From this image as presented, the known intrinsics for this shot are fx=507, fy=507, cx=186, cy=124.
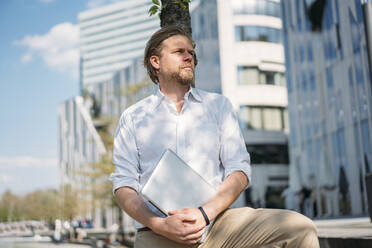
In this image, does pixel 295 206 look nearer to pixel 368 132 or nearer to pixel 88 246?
pixel 368 132

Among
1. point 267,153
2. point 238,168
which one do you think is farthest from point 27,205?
point 238,168

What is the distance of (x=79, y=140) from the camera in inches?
3342

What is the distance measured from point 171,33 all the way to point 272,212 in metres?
1.17

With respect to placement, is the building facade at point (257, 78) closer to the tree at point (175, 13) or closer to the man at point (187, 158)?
the tree at point (175, 13)

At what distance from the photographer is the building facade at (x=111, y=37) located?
109062 millimetres

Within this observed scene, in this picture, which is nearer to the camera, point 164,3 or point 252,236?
point 252,236

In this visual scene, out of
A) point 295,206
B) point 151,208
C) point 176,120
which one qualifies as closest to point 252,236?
point 151,208

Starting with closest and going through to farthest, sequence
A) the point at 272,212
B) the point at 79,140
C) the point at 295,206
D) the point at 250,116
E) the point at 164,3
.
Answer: the point at 272,212 → the point at 164,3 → the point at 295,206 → the point at 250,116 → the point at 79,140

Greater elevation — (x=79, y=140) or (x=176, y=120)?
(x=79, y=140)

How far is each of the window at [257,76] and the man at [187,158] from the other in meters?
39.4

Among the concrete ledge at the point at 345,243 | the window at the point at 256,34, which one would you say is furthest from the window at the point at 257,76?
the concrete ledge at the point at 345,243

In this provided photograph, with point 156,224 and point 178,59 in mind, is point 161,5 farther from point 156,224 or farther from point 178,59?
point 156,224

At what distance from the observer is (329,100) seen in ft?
84.5

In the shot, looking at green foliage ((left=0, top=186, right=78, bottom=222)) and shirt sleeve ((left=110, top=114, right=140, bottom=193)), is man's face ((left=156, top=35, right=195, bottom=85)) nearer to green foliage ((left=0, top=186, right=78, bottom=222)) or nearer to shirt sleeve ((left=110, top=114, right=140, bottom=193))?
shirt sleeve ((left=110, top=114, right=140, bottom=193))
